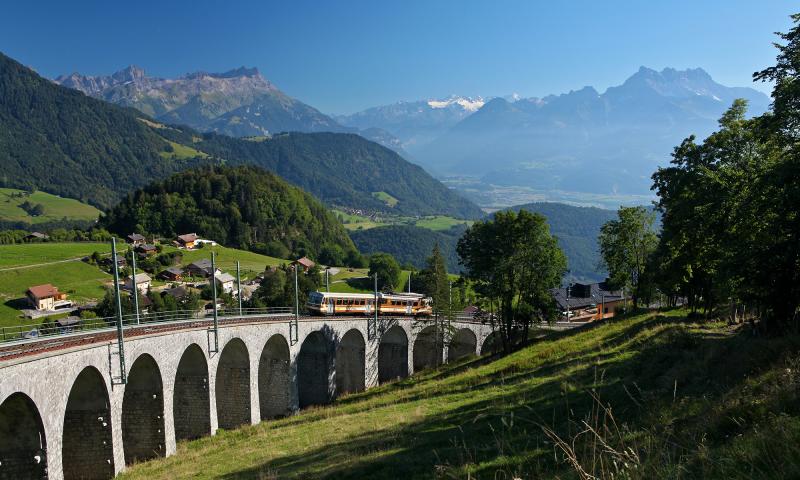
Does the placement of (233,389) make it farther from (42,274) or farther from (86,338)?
(42,274)

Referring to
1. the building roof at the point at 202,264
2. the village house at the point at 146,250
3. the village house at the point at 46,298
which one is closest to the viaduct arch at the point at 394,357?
the village house at the point at 46,298

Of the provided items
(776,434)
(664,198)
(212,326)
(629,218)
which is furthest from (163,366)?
(629,218)

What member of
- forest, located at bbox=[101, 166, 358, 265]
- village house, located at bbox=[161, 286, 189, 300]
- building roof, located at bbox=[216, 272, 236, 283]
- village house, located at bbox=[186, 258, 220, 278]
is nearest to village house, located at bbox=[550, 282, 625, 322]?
village house, located at bbox=[161, 286, 189, 300]

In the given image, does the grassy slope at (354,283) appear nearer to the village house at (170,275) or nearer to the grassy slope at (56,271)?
the grassy slope at (56,271)

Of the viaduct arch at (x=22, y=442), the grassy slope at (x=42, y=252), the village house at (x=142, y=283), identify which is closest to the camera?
the viaduct arch at (x=22, y=442)

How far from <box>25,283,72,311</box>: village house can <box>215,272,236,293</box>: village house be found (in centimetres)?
2675

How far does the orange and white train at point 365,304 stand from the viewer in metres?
51.2

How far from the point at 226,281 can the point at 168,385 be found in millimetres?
91876

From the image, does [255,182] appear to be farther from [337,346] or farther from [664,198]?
[664,198]

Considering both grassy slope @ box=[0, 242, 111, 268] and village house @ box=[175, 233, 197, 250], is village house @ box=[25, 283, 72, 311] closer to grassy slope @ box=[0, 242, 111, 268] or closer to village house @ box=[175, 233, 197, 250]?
grassy slope @ box=[0, 242, 111, 268]

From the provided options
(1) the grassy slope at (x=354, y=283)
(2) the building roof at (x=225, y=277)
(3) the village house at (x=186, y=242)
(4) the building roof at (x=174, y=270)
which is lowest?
(1) the grassy slope at (x=354, y=283)

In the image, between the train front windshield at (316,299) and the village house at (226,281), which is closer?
the train front windshield at (316,299)

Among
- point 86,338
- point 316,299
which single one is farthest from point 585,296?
point 86,338

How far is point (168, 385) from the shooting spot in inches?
1109
